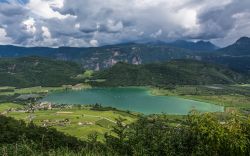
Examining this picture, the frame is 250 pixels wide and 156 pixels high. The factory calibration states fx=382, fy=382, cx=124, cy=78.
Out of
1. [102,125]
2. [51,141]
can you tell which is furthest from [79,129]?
[51,141]

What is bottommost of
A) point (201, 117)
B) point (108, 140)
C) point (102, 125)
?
point (102, 125)

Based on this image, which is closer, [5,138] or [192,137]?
[192,137]

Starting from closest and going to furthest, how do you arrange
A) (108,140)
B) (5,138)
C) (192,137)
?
(192,137) < (108,140) < (5,138)

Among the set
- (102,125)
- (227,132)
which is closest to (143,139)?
(227,132)

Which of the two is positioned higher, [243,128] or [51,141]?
[243,128]

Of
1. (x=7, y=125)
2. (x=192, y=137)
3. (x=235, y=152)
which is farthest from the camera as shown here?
(x=7, y=125)

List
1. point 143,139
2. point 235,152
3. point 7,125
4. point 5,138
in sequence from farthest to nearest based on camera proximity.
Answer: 1. point 7,125
2. point 5,138
3. point 143,139
4. point 235,152

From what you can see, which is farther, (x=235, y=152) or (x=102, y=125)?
(x=102, y=125)

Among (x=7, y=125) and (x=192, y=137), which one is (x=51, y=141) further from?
(x=192, y=137)

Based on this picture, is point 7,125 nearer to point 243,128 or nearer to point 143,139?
point 143,139
